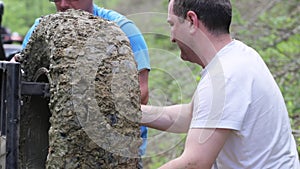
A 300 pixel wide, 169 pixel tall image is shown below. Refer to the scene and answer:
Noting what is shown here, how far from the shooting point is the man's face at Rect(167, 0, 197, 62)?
279 centimetres

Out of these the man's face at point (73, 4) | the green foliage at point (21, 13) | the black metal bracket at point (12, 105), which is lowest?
the green foliage at point (21, 13)

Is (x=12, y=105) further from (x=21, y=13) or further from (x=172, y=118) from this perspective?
(x=21, y=13)

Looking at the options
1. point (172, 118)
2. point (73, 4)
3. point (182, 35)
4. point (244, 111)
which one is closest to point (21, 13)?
point (73, 4)

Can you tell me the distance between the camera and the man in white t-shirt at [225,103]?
102 inches

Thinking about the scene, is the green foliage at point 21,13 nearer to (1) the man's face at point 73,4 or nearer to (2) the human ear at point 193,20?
(1) the man's face at point 73,4

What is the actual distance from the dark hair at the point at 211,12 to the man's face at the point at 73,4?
3.57 feet

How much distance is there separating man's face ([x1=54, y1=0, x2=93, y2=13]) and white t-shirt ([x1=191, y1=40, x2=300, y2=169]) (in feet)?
3.99

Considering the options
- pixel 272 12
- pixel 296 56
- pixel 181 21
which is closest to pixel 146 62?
pixel 181 21

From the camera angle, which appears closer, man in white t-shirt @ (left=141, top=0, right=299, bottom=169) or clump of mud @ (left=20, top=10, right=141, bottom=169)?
clump of mud @ (left=20, top=10, right=141, bottom=169)

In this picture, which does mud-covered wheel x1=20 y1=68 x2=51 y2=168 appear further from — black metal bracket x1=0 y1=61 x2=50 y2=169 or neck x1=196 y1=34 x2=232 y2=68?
neck x1=196 y1=34 x2=232 y2=68

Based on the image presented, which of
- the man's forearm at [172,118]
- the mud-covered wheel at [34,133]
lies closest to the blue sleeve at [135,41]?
the man's forearm at [172,118]

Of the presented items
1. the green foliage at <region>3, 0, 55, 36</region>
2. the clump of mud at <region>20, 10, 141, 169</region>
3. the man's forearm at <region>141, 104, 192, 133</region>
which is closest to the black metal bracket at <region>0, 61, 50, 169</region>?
the clump of mud at <region>20, 10, 141, 169</region>

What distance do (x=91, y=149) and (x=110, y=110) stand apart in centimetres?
16

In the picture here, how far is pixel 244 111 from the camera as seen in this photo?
265 centimetres
